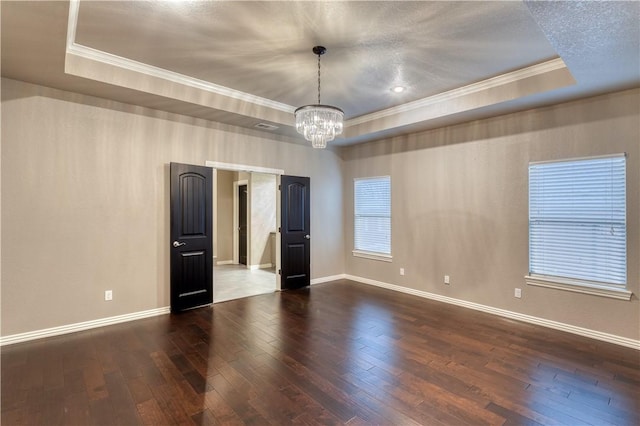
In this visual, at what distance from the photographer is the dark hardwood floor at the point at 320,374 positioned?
2.26 meters

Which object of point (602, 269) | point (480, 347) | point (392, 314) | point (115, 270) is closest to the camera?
point (480, 347)

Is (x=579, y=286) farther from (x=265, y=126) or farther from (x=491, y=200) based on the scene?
(x=265, y=126)

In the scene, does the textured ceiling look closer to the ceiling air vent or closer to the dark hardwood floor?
the ceiling air vent

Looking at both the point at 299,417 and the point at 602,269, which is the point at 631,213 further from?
the point at 299,417

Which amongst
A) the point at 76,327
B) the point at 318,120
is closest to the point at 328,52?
the point at 318,120

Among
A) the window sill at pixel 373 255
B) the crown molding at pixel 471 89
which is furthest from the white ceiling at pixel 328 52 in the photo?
the window sill at pixel 373 255

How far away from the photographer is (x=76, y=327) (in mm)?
3764

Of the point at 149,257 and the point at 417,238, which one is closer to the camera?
the point at 149,257

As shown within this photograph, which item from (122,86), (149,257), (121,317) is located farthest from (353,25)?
(121,317)

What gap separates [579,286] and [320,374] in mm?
3207

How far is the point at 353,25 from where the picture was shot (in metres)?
2.80

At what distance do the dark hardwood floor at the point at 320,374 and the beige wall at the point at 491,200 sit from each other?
1.41 feet

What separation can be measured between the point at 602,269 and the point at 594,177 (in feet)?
3.42

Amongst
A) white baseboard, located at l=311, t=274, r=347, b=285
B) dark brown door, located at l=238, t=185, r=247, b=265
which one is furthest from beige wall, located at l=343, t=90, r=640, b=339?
dark brown door, located at l=238, t=185, r=247, b=265
